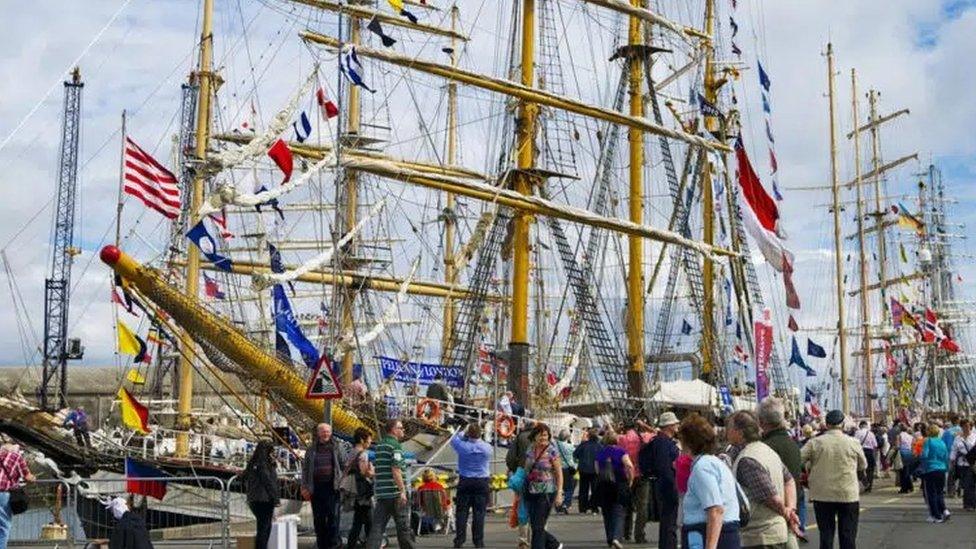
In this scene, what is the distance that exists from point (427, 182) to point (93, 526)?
1700 centimetres

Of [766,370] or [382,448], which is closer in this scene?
[382,448]

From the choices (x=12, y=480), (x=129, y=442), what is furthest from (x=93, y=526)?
(x=129, y=442)

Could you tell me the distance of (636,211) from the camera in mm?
44906

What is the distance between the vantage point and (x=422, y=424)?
28.0 m

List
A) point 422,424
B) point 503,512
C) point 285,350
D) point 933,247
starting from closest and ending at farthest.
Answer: point 503,512, point 422,424, point 285,350, point 933,247

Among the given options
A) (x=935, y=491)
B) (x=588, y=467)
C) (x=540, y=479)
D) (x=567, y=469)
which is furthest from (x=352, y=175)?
(x=540, y=479)

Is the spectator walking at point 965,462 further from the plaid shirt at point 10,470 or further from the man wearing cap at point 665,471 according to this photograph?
the plaid shirt at point 10,470

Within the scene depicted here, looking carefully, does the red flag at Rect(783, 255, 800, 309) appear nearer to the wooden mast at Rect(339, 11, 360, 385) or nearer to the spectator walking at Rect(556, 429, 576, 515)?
the spectator walking at Rect(556, 429, 576, 515)

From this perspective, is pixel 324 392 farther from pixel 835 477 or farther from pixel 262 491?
pixel 835 477

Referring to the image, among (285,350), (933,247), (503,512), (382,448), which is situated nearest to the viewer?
(382,448)

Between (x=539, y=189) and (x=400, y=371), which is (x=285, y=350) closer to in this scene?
(x=400, y=371)

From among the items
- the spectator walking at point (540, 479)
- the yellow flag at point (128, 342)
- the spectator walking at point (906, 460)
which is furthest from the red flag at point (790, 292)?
the spectator walking at point (540, 479)

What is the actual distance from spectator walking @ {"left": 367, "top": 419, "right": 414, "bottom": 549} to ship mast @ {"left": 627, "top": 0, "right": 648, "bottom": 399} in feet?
93.0

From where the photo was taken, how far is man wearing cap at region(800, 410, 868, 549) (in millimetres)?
11977
